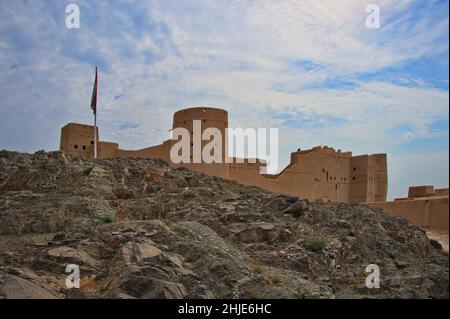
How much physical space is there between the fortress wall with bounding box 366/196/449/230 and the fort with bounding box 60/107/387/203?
6189mm

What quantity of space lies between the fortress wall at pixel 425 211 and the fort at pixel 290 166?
6.19m

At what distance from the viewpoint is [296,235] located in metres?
10.0

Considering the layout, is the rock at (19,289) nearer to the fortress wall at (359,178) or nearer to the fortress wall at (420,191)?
the fortress wall at (420,191)

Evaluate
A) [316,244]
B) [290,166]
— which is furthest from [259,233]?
[290,166]

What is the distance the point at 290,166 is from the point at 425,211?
991cm

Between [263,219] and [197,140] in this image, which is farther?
[197,140]

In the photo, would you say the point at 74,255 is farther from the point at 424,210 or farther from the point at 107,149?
the point at 107,149

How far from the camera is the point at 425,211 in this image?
496 inches

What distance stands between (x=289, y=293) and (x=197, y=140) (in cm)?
981

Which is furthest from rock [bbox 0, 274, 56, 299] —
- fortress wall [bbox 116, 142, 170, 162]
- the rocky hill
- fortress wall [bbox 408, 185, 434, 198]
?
fortress wall [bbox 408, 185, 434, 198]

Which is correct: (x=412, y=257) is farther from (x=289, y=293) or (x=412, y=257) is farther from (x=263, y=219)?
(x=289, y=293)

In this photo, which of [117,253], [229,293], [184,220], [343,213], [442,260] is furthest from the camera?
[343,213]

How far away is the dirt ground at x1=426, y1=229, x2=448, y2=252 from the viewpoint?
450 inches
